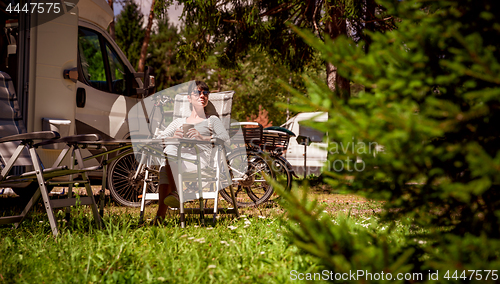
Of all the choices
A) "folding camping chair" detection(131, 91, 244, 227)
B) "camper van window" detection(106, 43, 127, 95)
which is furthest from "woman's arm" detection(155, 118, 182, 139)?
"camper van window" detection(106, 43, 127, 95)

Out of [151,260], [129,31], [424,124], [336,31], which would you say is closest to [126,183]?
[151,260]

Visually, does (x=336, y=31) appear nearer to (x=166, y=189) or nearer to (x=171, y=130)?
(x=171, y=130)

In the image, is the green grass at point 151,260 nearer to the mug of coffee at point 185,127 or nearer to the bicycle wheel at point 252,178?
the mug of coffee at point 185,127

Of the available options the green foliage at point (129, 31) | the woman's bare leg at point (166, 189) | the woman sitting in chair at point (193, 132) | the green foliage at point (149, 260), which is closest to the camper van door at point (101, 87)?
the woman sitting in chair at point (193, 132)

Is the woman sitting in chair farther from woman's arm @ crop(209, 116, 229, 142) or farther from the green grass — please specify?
the green grass

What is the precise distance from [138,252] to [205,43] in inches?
337

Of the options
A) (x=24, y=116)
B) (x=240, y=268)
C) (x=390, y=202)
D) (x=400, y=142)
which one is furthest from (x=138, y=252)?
(x=24, y=116)

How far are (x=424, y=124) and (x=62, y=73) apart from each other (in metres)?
4.76

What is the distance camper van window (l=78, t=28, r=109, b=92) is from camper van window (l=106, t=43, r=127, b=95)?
0.13m

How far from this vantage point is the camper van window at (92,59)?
5.45 metres

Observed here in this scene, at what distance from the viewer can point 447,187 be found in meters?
1.26

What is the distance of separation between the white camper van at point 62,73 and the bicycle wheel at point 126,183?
1.43ft

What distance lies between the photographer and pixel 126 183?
18.8ft

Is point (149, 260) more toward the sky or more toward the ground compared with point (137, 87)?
more toward the ground
